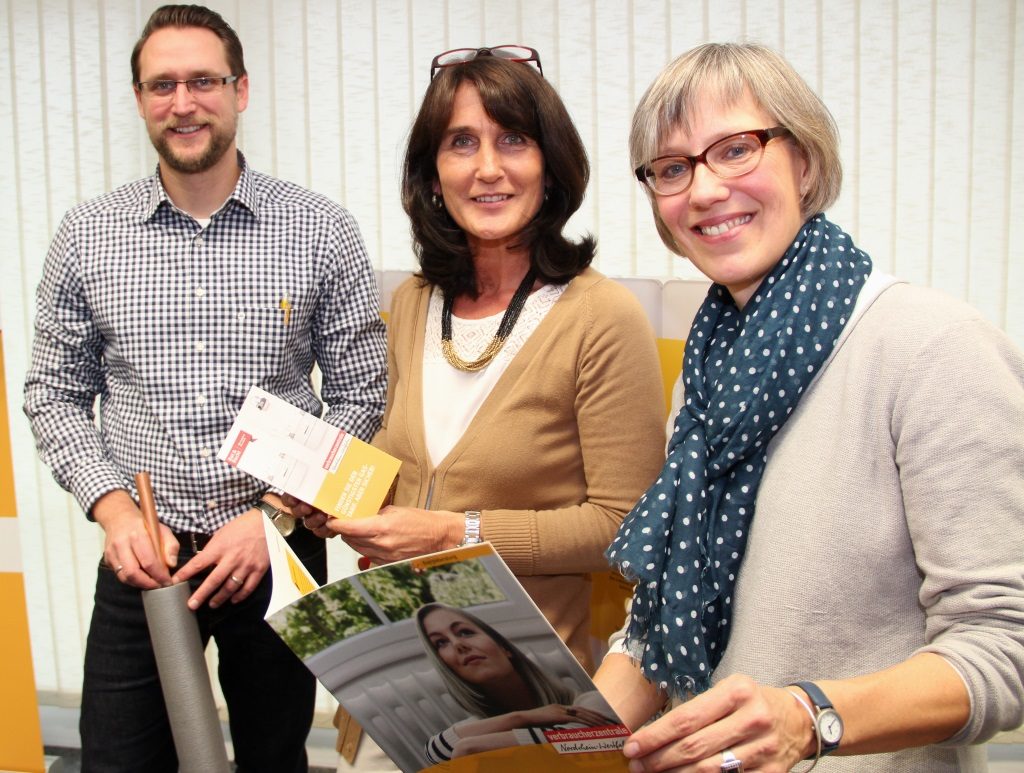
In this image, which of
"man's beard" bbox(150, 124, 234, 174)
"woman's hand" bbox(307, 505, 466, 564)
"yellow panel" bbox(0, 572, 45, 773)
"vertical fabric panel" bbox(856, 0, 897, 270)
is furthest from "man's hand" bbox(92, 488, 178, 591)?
"vertical fabric panel" bbox(856, 0, 897, 270)

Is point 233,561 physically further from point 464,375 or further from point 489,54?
point 489,54

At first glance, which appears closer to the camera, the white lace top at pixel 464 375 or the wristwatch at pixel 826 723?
the wristwatch at pixel 826 723

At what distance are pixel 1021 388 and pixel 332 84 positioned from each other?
8.18ft

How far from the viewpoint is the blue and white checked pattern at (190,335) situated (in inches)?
78.7

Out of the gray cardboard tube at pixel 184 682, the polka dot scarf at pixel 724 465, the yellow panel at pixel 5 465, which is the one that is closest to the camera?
the polka dot scarf at pixel 724 465

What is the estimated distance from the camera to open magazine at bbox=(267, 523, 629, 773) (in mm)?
889

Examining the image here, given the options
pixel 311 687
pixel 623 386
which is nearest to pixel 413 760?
pixel 623 386

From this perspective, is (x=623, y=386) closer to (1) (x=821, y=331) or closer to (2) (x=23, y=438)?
(1) (x=821, y=331)

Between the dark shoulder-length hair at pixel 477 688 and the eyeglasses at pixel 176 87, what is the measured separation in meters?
1.54

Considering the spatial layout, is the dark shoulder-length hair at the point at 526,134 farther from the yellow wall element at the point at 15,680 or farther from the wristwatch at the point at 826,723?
the yellow wall element at the point at 15,680

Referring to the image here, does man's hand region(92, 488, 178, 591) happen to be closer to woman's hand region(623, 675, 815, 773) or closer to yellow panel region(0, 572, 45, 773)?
yellow panel region(0, 572, 45, 773)

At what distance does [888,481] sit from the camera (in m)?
1.03

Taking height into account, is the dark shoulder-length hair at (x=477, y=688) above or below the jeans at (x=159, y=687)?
above

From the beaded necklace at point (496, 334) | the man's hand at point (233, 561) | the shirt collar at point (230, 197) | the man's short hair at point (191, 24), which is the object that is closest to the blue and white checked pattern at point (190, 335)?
the shirt collar at point (230, 197)
